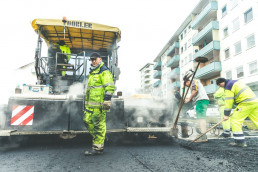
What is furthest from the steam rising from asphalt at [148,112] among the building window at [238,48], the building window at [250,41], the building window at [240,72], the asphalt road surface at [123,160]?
the building window at [238,48]

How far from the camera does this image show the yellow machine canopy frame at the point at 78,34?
4716mm

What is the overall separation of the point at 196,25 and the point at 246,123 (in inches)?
811

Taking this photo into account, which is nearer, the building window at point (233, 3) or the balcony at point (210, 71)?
the building window at point (233, 3)

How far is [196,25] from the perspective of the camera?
85.9ft

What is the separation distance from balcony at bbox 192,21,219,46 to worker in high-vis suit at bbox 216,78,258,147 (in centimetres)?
2115

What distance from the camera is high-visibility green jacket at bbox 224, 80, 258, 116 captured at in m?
4.06

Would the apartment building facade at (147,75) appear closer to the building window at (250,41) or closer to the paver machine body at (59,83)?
the building window at (250,41)

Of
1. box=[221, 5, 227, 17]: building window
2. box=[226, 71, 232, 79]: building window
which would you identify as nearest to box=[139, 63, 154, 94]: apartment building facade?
box=[221, 5, 227, 17]: building window

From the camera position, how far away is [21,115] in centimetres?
345

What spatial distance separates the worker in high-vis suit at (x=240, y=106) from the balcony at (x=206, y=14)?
22.0 metres

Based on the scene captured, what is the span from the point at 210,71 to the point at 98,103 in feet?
71.2

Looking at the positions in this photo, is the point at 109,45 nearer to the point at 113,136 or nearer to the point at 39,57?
the point at 39,57

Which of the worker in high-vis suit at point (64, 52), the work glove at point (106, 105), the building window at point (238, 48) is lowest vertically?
the work glove at point (106, 105)

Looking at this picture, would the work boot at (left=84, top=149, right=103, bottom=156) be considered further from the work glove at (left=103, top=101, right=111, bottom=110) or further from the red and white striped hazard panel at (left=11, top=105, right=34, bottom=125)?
the red and white striped hazard panel at (left=11, top=105, right=34, bottom=125)
